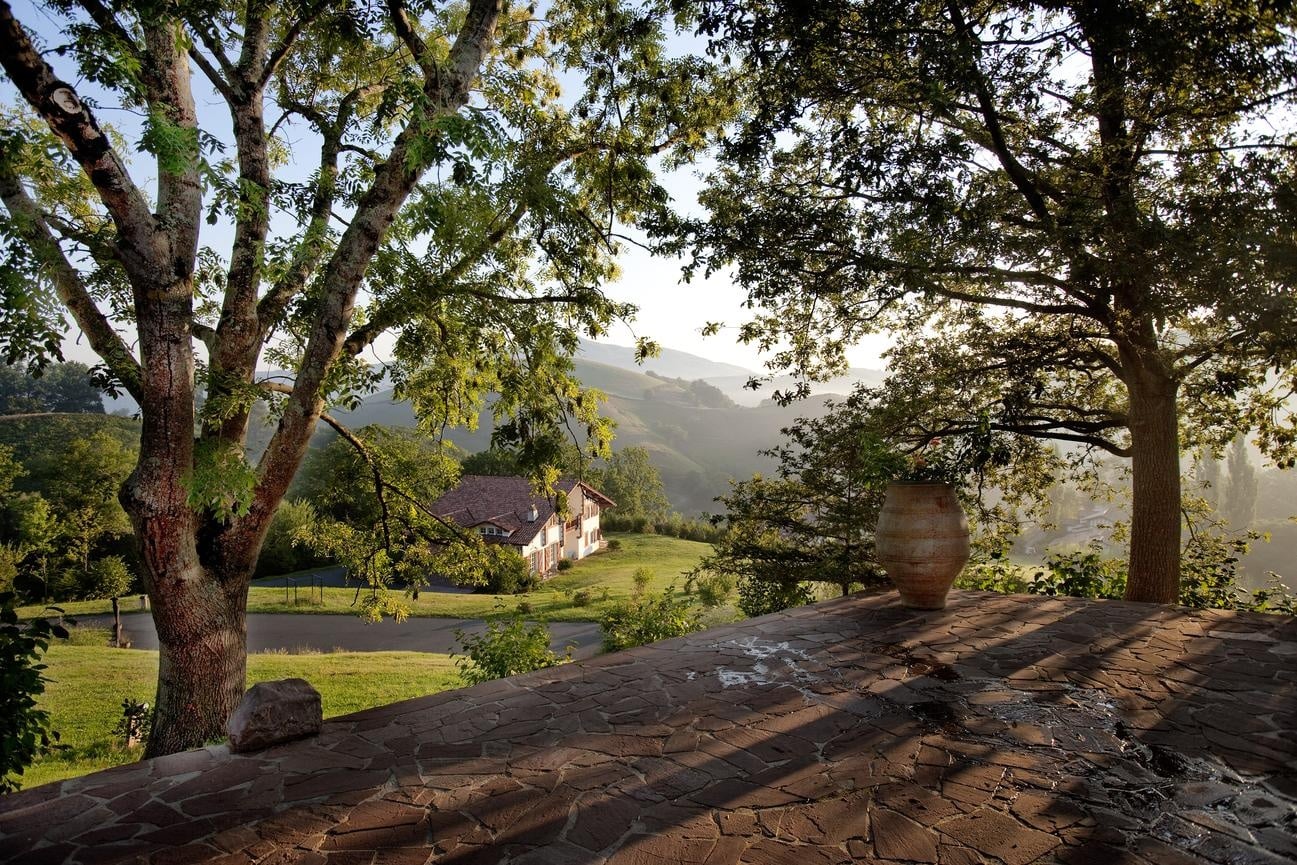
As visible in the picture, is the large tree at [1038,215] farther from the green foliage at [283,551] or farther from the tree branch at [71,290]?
the green foliage at [283,551]

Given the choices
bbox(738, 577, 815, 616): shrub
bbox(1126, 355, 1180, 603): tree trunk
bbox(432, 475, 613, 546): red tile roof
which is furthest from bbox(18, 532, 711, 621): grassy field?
bbox(1126, 355, 1180, 603): tree trunk

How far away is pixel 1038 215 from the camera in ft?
22.4

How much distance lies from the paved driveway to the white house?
26.1ft

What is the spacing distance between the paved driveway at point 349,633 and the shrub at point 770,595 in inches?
341

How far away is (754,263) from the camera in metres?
7.37

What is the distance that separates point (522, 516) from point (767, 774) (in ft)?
109

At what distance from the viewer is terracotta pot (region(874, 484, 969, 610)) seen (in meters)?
5.58

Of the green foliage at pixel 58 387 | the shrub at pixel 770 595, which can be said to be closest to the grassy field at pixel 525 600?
the shrub at pixel 770 595

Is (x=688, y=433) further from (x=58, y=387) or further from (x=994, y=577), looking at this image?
(x=994, y=577)

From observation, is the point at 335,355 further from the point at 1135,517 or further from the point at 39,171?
the point at 1135,517

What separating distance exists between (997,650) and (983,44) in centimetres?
480

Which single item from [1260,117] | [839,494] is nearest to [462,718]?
[839,494]

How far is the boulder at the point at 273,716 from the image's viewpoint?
3.45m

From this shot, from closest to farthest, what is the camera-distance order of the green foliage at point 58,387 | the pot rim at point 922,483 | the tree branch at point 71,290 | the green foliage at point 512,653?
the tree branch at point 71,290, the pot rim at point 922,483, the green foliage at point 512,653, the green foliage at point 58,387
